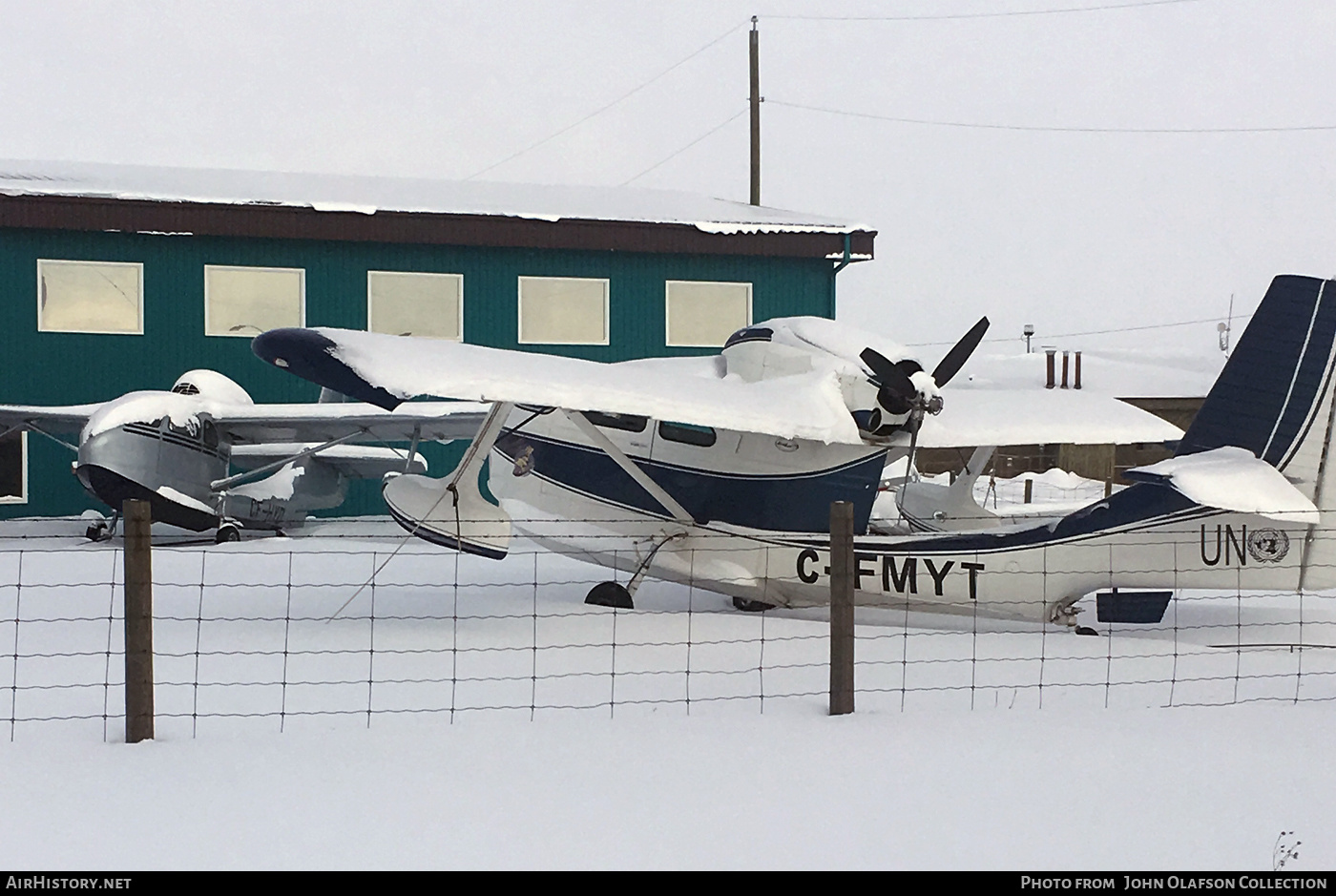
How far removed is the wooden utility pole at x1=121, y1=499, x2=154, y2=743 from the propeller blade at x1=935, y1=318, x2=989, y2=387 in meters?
6.24

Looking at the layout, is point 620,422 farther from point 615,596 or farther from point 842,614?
point 842,614

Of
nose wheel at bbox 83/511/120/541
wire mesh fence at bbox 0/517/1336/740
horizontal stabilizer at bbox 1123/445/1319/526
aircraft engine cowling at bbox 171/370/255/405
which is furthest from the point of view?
aircraft engine cowling at bbox 171/370/255/405

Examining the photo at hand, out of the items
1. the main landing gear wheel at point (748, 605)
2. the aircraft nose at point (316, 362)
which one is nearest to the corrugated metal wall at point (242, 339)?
the main landing gear wheel at point (748, 605)

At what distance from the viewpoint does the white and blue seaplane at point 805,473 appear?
877 cm

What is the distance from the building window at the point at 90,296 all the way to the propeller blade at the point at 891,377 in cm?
1357

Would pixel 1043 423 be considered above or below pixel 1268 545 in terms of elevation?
above

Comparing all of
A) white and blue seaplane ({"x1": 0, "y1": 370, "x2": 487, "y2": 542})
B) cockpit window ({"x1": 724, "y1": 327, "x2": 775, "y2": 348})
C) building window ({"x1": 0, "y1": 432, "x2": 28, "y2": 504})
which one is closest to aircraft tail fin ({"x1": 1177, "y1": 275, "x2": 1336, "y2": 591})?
cockpit window ({"x1": 724, "y1": 327, "x2": 775, "y2": 348})

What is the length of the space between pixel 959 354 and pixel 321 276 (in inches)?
487

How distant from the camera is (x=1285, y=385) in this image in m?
9.08

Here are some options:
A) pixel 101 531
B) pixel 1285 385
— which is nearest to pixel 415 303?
pixel 101 531

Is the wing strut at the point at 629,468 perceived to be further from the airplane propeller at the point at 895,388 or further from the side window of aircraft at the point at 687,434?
the airplane propeller at the point at 895,388

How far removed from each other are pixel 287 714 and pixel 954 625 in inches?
218

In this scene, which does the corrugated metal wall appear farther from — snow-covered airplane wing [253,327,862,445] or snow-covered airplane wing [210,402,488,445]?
snow-covered airplane wing [253,327,862,445]

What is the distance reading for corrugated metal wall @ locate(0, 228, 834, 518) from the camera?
19.0 meters
